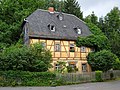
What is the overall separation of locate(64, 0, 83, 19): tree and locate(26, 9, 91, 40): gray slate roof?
34.3 feet

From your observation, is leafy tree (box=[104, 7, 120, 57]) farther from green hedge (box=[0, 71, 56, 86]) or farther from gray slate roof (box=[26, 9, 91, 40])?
green hedge (box=[0, 71, 56, 86])

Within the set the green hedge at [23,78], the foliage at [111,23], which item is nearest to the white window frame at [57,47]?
the green hedge at [23,78]

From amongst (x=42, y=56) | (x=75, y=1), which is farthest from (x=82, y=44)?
(x=75, y=1)

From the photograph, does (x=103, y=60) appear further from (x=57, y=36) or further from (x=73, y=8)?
(x=73, y=8)

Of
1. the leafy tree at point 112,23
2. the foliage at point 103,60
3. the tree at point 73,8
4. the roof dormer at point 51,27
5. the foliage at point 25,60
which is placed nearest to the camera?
the foliage at point 25,60

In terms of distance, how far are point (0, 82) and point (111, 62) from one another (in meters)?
16.6

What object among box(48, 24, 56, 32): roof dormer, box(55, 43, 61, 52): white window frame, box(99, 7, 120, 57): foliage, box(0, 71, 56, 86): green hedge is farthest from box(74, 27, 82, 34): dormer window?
box(0, 71, 56, 86): green hedge

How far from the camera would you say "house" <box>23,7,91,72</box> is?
34688 millimetres

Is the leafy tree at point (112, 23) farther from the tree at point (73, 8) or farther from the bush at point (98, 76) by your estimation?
the bush at point (98, 76)

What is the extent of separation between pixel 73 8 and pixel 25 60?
29.8m

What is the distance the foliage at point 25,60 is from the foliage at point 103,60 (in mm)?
9888

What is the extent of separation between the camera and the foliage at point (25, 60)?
26547 millimetres

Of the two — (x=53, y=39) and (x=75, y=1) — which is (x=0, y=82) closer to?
(x=53, y=39)

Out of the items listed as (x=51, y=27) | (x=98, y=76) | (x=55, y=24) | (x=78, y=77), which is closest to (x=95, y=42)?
(x=55, y=24)
